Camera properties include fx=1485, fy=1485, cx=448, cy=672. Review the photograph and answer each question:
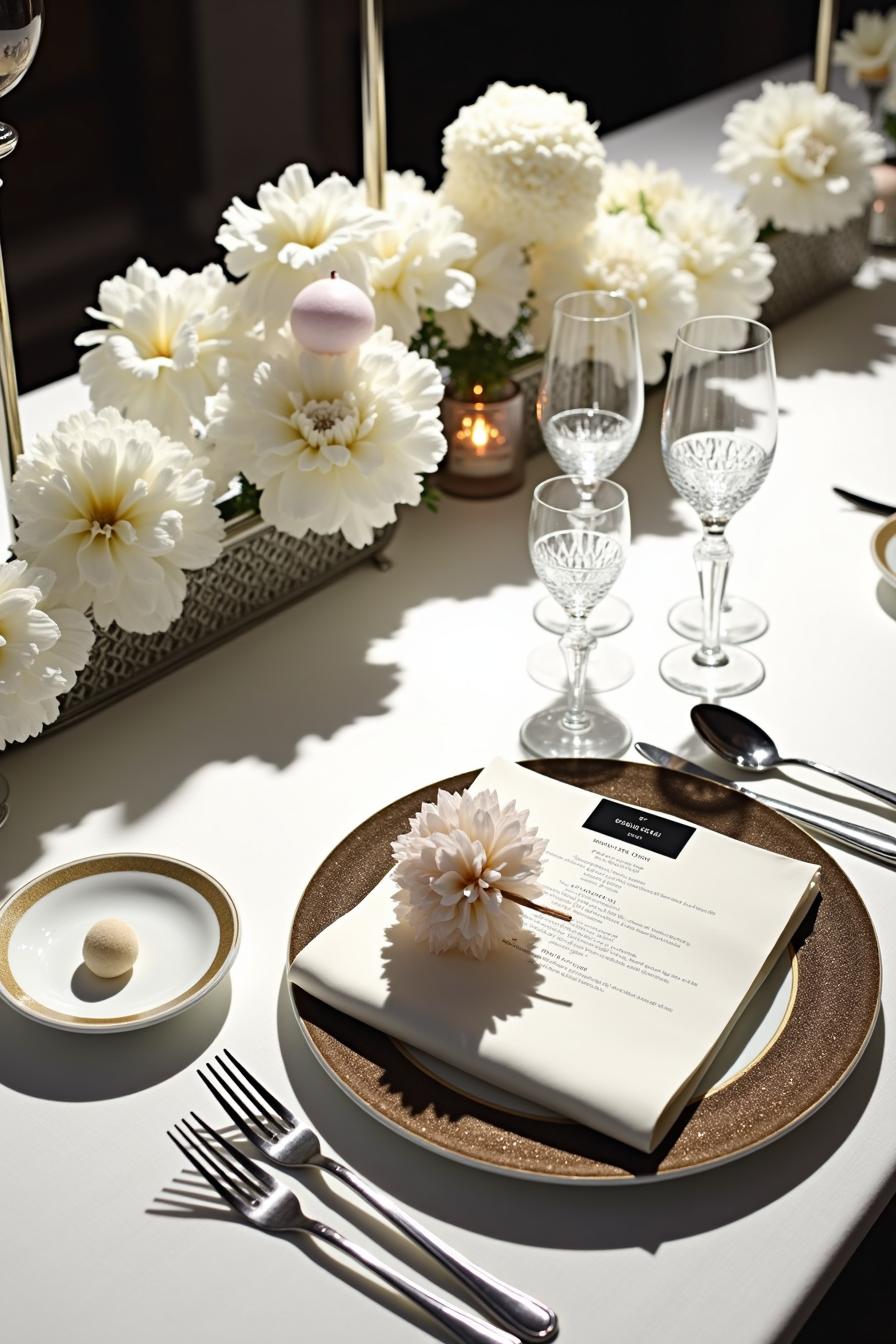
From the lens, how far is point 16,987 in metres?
0.86

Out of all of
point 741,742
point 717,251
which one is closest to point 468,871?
point 741,742

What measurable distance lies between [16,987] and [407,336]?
0.65m

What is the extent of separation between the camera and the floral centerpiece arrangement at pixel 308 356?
1.03 metres

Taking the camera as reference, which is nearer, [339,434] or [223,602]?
[339,434]

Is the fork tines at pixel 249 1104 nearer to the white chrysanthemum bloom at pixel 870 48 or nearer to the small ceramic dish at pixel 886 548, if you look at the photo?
the small ceramic dish at pixel 886 548

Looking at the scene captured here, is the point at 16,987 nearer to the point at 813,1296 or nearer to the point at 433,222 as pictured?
the point at 813,1296

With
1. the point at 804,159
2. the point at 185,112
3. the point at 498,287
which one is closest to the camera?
the point at 498,287

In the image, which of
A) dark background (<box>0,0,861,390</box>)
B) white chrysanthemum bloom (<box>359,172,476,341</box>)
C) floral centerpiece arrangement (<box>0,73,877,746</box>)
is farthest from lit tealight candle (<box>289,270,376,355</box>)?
dark background (<box>0,0,861,390</box>)

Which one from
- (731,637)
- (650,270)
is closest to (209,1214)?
(731,637)

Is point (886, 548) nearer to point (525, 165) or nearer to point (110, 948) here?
point (525, 165)

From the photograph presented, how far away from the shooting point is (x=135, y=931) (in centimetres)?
90

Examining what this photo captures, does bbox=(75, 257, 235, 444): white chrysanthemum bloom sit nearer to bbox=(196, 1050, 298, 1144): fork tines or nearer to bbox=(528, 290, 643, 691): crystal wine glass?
bbox=(528, 290, 643, 691): crystal wine glass

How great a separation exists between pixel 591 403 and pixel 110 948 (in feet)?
2.01

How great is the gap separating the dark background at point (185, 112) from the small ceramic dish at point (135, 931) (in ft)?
8.83
